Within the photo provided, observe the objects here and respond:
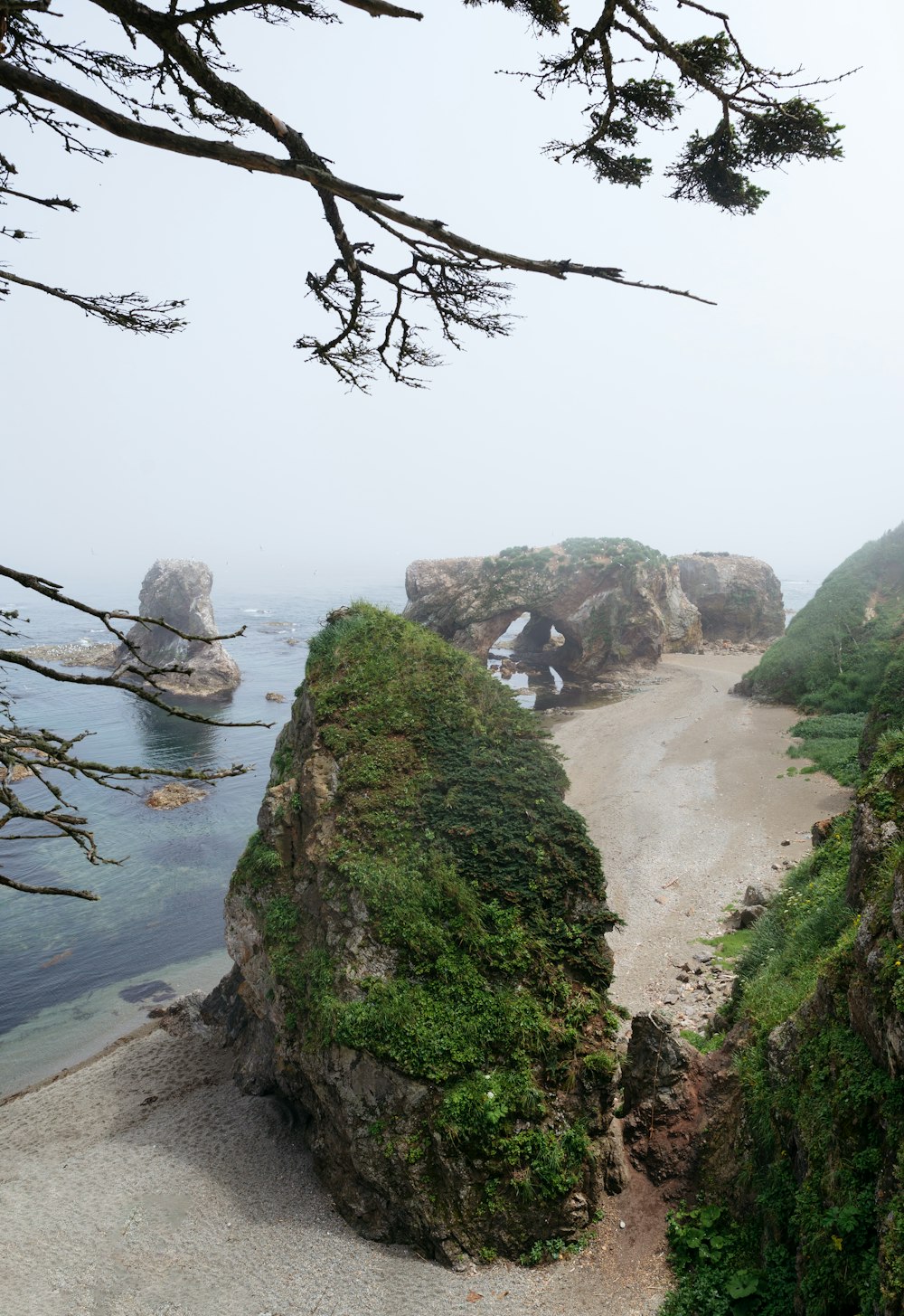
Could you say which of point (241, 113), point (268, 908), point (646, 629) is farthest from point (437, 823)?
point (646, 629)

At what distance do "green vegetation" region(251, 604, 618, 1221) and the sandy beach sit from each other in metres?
1.12

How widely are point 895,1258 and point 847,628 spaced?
104ft

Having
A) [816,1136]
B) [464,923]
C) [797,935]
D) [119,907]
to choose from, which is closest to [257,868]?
[464,923]

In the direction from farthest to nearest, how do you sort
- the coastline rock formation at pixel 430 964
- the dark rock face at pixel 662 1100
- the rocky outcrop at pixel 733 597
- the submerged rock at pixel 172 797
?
the rocky outcrop at pixel 733 597, the submerged rock at pixel 172 797, the dark rock face at pixel 662 1100, the coastline rock formation at pixel 430 964

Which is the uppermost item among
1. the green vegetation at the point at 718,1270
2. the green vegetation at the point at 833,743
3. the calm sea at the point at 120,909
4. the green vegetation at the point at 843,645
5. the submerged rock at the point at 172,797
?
the green vegetation at the point at 843,645

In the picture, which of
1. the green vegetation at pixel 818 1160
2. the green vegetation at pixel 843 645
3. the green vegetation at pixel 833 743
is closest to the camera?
the green vegetation at pixel 818 1160

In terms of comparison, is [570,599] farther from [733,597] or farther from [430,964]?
[430,964]

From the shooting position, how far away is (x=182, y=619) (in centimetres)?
5281

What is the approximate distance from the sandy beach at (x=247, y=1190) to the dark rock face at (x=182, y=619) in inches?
1320

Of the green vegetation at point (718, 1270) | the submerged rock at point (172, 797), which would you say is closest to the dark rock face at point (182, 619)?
the submerged rock at point (172, 797)

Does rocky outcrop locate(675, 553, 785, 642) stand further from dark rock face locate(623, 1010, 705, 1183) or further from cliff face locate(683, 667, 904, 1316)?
dark rock face locate(623, 1010, 705, 1183)

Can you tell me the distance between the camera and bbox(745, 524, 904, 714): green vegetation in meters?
29.9

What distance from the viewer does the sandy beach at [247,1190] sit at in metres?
8.95

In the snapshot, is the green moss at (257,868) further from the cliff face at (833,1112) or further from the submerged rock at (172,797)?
the submerged rock at (172,797)
